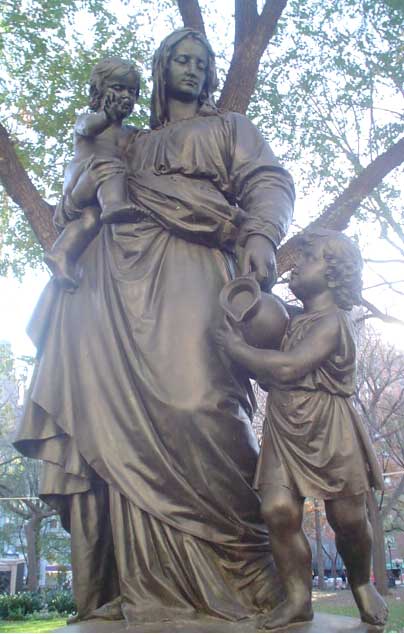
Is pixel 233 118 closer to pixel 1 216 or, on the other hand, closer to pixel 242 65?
pixel 242 65

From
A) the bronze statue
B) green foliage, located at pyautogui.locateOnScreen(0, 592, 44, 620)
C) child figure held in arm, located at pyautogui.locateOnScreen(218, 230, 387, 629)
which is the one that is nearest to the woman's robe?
the bronze statue

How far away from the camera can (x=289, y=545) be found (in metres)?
2.70

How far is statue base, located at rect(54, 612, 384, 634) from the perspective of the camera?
2555 millimetres

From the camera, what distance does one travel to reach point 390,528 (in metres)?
33.6

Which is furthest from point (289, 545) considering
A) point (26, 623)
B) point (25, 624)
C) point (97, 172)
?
point (26, 623)

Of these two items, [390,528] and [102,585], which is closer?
[102,585]

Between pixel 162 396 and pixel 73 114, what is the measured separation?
919cm

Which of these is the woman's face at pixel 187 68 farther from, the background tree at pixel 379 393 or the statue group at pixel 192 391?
the background tree at pixel 379 393

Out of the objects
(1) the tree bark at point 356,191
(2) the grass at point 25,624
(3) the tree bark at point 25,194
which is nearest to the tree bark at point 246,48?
(1) the tree bark at point 356,191

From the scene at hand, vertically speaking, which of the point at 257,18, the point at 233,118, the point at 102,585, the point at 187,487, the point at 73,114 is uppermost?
the point at 257,18

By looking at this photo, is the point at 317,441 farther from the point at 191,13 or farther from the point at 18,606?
the point at 18,606

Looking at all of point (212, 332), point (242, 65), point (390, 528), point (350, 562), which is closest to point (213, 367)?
point (212, 332)

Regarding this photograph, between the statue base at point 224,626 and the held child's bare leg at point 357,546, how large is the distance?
79mm

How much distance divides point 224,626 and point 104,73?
8.91ft
